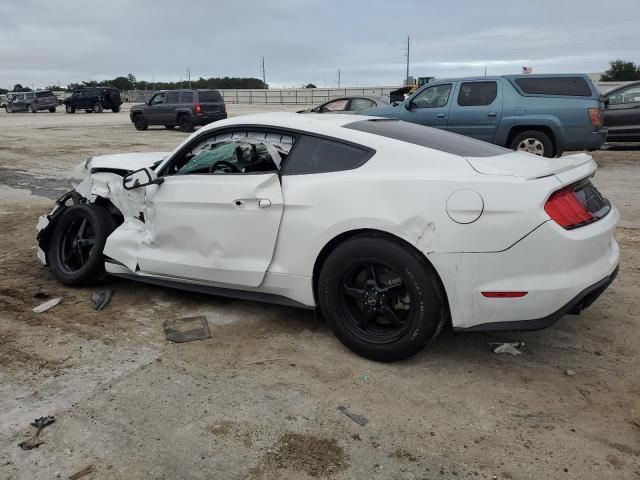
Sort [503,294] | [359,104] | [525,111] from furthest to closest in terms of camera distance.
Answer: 1. [359,104]
2. [525,111]
3. [503,294]

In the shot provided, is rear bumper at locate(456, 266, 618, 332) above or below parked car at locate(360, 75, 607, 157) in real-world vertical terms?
below

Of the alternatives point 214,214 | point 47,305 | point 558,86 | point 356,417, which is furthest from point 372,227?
point 558,86

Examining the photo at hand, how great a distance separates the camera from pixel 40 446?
8.87 feet

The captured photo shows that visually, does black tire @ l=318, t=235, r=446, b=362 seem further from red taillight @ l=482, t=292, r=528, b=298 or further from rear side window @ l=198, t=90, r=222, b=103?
rear side window @ l=198, t=90, r=222, b=103

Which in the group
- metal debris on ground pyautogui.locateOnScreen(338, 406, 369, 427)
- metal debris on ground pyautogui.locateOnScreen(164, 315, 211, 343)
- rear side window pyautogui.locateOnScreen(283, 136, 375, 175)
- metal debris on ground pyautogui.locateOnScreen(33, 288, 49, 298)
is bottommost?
metal debris on ground pyautogui.locateOnScreen(338, 406, 369, 427)

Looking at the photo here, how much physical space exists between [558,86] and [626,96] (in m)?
3.36

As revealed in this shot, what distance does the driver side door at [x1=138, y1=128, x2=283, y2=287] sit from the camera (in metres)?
3.72

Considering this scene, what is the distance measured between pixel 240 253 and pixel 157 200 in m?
0.84

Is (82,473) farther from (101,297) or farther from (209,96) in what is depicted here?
(209,96)

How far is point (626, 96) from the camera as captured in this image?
42.0 ft

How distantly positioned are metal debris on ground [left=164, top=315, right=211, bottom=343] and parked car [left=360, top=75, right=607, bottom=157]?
809cm

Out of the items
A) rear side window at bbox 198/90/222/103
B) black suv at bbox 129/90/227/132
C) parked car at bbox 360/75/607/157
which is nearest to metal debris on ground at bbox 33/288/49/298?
parked car at bbox 360/75/607/157

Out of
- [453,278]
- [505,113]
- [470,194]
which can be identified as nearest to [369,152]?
[470,194]

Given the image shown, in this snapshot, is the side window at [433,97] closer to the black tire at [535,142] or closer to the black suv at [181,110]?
the black tire at [535,142]
